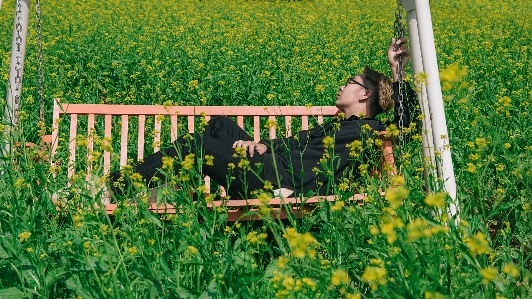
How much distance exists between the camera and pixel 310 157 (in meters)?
3.76

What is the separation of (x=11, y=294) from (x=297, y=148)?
6.67 feet

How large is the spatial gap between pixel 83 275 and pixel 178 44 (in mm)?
5675

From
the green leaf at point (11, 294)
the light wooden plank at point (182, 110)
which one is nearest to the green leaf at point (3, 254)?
the green leaf at point (11, 294)

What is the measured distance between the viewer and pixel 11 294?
85.4 inches

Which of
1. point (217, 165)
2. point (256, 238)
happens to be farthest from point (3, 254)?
point (217, 165)

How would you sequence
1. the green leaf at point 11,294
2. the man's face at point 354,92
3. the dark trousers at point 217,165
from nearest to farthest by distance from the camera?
the green leaf at point 11,294
the dark trousers at point 217,165
the man's face at point 354,92

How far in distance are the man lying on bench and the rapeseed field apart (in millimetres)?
217

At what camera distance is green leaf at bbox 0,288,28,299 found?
2160 mm

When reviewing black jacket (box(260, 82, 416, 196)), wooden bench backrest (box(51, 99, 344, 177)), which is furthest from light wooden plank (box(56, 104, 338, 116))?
black jacket (box(260, 82, 416, 196))

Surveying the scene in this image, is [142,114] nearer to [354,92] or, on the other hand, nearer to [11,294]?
[354,92]

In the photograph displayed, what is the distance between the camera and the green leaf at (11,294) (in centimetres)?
216

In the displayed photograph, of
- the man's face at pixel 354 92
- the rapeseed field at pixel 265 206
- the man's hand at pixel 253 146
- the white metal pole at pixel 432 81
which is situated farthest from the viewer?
the man's face at pixel 354 92

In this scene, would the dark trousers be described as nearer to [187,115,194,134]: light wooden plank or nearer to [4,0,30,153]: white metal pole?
[187,115,194,134]: light wooden plank

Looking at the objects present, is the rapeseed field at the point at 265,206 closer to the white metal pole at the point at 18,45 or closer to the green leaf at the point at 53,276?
the green leaf at the point at 53,276
